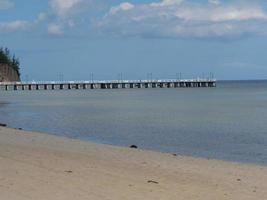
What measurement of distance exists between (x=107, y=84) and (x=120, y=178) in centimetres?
17143

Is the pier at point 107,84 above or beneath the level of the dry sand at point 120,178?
beneath

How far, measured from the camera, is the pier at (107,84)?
566 ft

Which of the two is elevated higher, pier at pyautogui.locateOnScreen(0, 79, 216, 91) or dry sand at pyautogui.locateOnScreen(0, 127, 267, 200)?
dry sand at pyautogui.locateOnScreen(0, 127, 267, 200)

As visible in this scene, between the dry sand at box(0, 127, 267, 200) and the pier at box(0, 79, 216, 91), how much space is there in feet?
501

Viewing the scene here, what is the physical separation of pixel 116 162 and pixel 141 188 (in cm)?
479

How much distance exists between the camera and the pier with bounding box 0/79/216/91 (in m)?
172

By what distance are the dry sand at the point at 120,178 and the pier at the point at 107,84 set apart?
501 feet

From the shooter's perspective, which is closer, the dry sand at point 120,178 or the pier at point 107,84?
the dry sand at point 120,178

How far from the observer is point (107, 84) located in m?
183

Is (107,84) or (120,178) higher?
(120,178)

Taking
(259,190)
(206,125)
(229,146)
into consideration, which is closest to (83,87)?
(206,125)

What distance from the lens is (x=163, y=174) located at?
12844 millimetres

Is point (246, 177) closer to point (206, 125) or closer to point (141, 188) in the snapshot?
point (141, 188)

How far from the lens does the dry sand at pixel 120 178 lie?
9.76 metres
